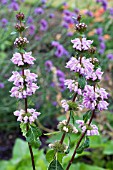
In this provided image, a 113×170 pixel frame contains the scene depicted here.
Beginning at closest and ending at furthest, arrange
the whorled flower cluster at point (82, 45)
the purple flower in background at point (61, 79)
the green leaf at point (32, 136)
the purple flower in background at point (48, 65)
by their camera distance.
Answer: the whorled flower cluster at point (82, 45) → the green leaf at point (32, 136) → the purple flower in background at point (48, 65) → the purple flower in background at point (61, 79)

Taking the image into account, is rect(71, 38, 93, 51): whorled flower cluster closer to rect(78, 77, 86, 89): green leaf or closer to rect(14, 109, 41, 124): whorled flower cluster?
rect(78, 77, 86, 89): green leaf

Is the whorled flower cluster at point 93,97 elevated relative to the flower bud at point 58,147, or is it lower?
elevated

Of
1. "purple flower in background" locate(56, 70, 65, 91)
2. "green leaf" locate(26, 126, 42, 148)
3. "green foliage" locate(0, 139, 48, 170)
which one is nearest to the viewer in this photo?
"green leaf" locate(26, 126, 42, 148)

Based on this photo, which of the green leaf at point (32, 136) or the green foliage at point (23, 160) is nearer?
the green leaf at point (32, 136)

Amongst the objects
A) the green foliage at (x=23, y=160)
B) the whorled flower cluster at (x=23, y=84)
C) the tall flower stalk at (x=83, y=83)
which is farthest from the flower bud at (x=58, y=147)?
the green foliage at (x=23, y=160)

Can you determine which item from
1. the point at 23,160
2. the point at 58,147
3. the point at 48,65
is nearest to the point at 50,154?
the point at 58,147

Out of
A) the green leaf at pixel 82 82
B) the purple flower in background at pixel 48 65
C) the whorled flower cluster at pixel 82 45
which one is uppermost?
the purple flower in background at pixel 48 65

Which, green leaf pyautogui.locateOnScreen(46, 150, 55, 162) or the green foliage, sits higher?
green leaf pyautogui.locateOnScreen(46, 150, 55, 162)

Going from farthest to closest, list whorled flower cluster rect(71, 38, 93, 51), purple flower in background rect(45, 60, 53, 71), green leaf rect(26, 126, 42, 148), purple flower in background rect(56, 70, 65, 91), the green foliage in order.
Answer: purple flower in background rect(56, 70, 65, 91), purple flower in background rect(45, 60, 53, 71), the green foliage, green leaf rect(26, 126, 42, 148), whorled flower cluster rect(71, 38, 93, 51)

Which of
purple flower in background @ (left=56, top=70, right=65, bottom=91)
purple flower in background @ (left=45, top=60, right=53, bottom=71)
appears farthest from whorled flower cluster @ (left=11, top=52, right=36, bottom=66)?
purple flower in background @ (left=56, top=70, right=65, bottom=91)

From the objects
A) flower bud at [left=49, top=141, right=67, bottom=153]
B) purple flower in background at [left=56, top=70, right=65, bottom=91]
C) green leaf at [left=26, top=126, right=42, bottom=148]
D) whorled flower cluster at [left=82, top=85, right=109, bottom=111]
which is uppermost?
purple flower in background at [left=56, top=70, right=65, bottom=91]

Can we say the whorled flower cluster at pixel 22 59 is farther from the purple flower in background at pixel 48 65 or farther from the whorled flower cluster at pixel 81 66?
the purple flower in background at pixel 48 65

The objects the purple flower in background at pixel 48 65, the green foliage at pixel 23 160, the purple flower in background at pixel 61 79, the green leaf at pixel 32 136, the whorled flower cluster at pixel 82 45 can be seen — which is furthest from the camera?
the purple flower in background at pixel 61 79

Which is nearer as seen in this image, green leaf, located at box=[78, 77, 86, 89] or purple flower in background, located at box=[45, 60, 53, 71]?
green leaf, located at box=[78, 77, 86, 89]
